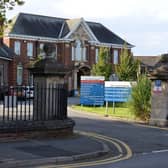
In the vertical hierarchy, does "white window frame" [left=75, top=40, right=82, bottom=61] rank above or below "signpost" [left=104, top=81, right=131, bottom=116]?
above

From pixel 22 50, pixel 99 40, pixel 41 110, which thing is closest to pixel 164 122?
pixel 41 110

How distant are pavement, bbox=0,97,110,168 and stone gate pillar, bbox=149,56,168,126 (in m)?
7.04

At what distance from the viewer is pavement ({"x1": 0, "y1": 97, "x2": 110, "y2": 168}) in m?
12.8

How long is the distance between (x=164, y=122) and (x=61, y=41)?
4603cm

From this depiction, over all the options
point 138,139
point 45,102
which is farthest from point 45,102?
point 138,139

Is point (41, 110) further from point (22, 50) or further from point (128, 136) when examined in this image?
point (22, 50)

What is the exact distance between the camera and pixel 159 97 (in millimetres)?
24703

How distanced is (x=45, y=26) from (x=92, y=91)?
32.9 m

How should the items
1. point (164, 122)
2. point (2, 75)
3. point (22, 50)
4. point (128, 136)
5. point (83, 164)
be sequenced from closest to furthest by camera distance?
point (83, 164)
point (128, 136)
point (164, 122)
point (2, 75)
point (22, 50)

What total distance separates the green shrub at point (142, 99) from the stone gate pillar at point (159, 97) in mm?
1815

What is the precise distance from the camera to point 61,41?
69.3m

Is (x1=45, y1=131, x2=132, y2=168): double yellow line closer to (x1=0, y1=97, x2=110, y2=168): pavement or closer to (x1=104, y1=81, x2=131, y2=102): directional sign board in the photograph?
(x1=0, y1=97, x2=110, y2=168): pavement

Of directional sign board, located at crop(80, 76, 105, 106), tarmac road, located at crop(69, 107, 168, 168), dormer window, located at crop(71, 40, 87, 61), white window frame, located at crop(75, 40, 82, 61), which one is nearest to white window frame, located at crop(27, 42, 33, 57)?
dormer window, located at crop(71, 40, 87, 61)

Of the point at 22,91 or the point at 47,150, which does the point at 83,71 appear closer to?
the point at 22,91
